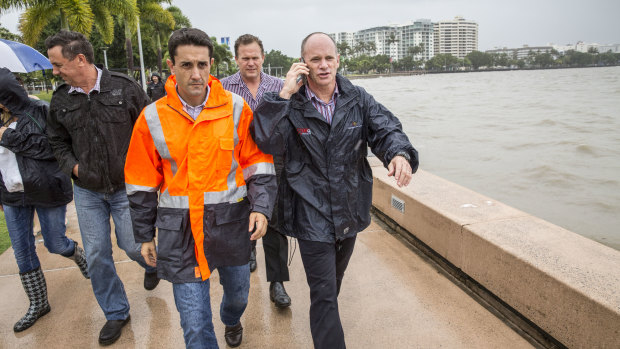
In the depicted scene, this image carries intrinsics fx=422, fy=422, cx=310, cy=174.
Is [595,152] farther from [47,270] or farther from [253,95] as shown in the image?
[47,270]

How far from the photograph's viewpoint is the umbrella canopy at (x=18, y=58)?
6.16m

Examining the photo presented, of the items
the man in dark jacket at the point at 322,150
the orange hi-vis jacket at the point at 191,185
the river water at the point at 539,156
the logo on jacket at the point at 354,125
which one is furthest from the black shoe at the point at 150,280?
the river water at the point at 539,156

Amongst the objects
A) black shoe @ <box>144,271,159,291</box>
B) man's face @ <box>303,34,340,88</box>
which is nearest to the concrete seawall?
man's face @ <box>303,34,340,88</box>

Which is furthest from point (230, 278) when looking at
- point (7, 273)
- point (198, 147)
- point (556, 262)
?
point (7, 273)

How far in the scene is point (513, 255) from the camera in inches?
112

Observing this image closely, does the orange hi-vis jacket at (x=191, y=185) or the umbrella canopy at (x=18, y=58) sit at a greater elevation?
the umbrella canopy at (x=18, y=58)

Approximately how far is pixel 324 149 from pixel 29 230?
255 centimetres

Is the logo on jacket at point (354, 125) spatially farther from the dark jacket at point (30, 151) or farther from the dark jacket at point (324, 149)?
the dark jacket at point (30, 151)

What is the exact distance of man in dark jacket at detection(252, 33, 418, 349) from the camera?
242 centimetres

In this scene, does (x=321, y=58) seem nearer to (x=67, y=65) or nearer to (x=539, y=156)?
(x=67, y=65)

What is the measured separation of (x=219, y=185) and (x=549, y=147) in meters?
15.3

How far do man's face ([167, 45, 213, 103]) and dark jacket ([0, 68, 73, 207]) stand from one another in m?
1.67

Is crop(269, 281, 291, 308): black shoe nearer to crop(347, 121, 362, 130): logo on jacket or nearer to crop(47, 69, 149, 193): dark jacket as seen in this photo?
crop(47, 69, 149, 193): dark jacket

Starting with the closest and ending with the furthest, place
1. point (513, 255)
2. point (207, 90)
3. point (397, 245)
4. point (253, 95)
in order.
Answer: point (207, 90)
point (513, 255)
point (253, 95)
point (397, 245)
